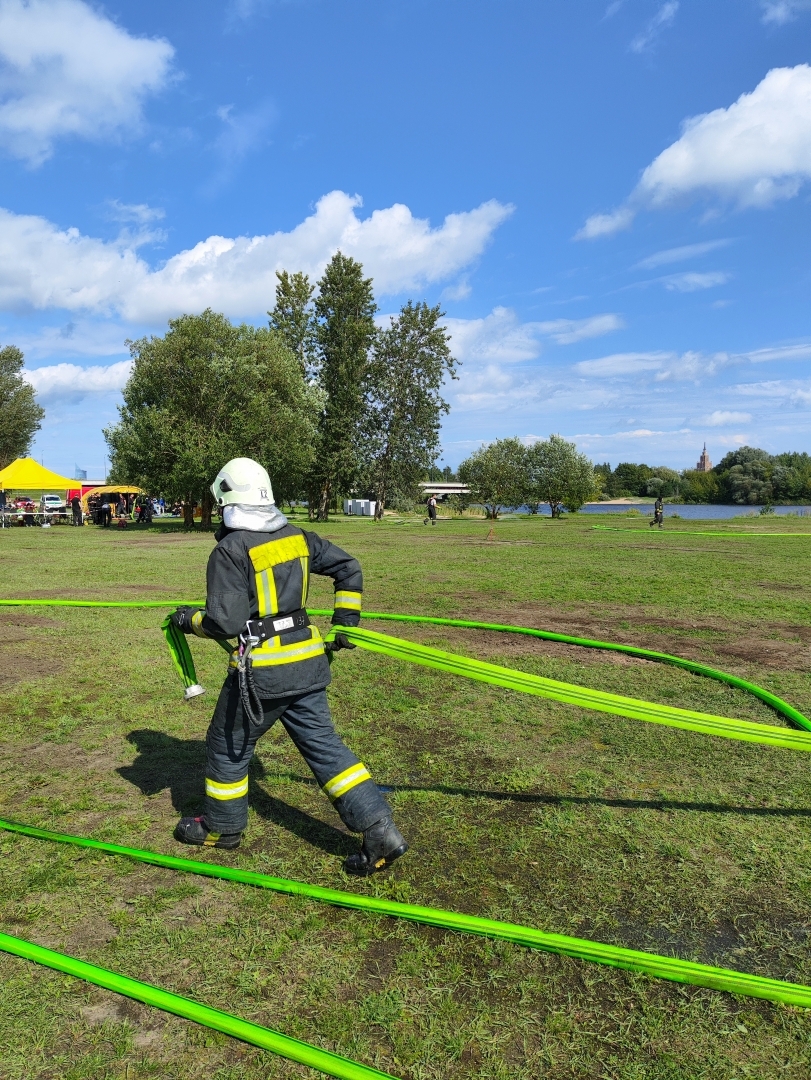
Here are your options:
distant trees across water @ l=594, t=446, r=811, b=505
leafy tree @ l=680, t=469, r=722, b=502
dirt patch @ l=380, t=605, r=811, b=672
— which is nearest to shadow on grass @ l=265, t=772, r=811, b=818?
dirt patch @ l=380, t=605, r=811, b=672

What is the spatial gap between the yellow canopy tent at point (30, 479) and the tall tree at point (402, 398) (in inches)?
782

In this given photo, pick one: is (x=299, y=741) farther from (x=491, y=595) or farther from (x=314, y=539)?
(x=491, y=595)

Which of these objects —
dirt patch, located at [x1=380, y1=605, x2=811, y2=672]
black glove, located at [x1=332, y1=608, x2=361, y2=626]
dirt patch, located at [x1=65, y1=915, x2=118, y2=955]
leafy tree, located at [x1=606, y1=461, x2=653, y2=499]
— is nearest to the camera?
dirt patch, located at [x1=65, y1=915, x2=118, y2=955]

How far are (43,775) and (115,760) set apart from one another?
480 mm

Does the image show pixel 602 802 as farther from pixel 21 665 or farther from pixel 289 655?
pixel 21 665

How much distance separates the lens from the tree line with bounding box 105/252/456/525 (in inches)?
1422

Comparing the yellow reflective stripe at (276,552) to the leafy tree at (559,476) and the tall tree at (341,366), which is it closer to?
the tall tree at (341,366)

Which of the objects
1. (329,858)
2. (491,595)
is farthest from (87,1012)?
(491,595)

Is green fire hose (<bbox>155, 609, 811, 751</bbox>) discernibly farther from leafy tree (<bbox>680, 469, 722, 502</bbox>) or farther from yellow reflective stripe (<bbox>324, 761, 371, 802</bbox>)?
leafy tree (<bbox>680, 469, 722, 502</bbox>)

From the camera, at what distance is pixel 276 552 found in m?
3.77

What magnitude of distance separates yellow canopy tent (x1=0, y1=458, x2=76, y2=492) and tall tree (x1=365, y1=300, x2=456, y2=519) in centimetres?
1986

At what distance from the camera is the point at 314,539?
13.1ft

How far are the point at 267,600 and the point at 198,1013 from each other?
181 centimetres

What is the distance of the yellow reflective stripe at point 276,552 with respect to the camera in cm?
371
